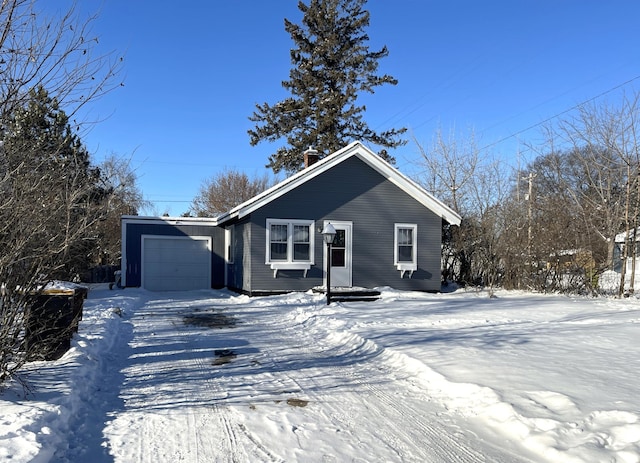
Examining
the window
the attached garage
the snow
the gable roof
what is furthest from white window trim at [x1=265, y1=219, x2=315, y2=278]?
the snow

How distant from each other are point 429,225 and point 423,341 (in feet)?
35.9

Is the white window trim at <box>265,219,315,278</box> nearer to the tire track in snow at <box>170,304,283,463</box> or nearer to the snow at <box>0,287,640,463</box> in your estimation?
the snow at <box>0,287,640,463</box>

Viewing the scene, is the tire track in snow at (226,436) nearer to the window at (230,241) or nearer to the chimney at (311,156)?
the window at (230,241)

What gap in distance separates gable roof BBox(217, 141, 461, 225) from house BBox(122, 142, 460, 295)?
0.04m

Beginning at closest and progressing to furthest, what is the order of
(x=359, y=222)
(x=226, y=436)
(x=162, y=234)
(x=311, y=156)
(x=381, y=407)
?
(x=226, y=436) < (x=381, y=407) < (x=359, y=222) < (x=162, y=234) < (x=311, y=156)

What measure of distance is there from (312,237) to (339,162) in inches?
110

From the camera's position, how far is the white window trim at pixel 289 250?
16.3m

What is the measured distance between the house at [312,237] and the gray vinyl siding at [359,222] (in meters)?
0.03

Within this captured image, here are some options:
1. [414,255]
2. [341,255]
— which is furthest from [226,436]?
[414,255]

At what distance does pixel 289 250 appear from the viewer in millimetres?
16625

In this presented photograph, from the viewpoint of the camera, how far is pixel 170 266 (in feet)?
63.1

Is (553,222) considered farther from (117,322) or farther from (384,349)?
(117,322)

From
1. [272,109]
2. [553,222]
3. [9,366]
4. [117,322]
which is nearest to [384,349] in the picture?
[9,366]

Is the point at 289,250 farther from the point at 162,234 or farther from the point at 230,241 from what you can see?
the point at 162,234
